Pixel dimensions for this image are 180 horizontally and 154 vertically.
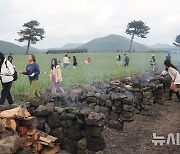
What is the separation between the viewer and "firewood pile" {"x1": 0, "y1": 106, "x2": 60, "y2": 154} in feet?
19.6

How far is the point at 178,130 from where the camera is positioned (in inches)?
368

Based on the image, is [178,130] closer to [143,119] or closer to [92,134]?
[143,119]

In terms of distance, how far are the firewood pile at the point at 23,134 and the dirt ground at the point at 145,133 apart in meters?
1.62

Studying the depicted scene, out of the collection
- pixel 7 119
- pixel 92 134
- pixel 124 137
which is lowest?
pixel 124 137

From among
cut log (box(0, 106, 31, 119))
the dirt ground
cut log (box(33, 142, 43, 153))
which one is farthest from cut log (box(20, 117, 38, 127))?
the dirt ground

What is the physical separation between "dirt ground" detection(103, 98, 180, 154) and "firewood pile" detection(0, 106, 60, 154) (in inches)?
63.8

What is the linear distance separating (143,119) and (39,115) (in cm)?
477

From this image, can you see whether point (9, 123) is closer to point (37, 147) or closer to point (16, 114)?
point (16, 114)

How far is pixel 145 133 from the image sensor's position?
9.20 meters

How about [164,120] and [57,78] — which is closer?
[164,120]

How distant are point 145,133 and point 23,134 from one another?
4172mm

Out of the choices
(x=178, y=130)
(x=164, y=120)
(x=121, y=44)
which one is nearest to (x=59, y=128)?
(x=178, y=130)

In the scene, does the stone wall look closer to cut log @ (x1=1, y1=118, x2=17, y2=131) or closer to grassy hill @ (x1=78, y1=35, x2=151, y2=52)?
cut log @ (x1=1, y1=118, x2=17, y2=131)

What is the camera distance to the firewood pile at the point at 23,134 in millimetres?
5988
